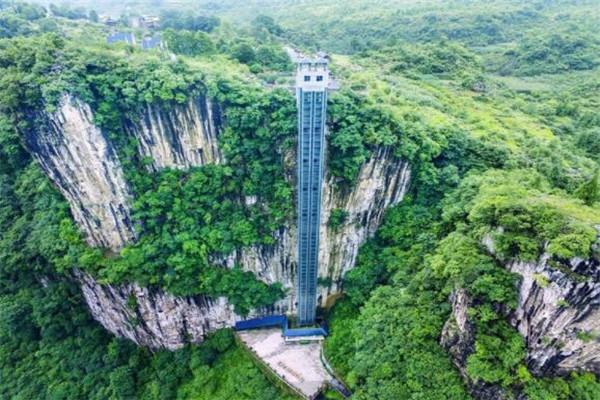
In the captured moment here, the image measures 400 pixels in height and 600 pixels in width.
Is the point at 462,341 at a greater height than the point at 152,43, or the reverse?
the point at 152,43

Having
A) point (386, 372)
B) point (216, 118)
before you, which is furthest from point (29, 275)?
point (386, 372)

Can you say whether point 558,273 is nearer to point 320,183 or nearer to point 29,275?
point 320,183

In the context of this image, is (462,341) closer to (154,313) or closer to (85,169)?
(154,313)

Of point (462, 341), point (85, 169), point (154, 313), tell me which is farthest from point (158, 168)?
point (462, 341)

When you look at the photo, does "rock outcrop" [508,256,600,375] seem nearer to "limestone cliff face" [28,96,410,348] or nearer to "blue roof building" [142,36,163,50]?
"limestone cliff face" [28,96,410,348]

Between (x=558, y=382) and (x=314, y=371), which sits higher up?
(x=558, y=382)

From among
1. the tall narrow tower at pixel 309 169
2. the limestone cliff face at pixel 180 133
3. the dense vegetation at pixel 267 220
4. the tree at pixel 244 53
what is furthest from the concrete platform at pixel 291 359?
the tree at pixel 244 53

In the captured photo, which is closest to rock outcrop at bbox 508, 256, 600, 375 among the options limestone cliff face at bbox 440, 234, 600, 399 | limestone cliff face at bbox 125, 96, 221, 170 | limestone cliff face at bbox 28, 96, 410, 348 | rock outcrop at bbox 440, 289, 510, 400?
limestone cliff face at bbox 440, 234, 600, 399
